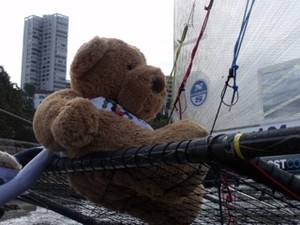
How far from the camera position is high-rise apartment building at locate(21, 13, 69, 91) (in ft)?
57.0

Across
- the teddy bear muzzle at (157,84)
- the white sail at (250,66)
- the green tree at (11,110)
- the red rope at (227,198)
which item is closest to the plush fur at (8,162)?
the teddy bear muzzle at (157,84)

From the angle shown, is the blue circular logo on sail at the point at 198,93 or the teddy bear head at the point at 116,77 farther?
the blue circular logo on sail at the point at 198,93

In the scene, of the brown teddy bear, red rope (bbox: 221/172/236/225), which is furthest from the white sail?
red rope (bbox: 221/172/236/225)

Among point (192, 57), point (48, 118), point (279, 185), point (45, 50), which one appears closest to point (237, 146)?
point (279, 185)

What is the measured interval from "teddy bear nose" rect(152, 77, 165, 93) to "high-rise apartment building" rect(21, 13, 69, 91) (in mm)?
12022

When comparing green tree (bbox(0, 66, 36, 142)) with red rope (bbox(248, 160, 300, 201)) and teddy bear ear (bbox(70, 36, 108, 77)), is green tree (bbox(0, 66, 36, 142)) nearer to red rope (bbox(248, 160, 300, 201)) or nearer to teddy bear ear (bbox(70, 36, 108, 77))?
teddy bear ear (bbox(70, 36, 108, 77))

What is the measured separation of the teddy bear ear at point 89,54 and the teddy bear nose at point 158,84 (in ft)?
0.61

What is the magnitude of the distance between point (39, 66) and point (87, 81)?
23957 millimetres

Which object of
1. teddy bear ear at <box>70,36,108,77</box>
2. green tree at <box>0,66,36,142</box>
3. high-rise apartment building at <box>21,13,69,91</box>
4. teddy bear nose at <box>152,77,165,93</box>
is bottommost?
teddy bear nose at <box>152,77,165,93</box>

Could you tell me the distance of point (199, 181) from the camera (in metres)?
1.35

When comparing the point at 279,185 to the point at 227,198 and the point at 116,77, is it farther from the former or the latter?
the point at 116,77

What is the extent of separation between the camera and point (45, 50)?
69.4ft

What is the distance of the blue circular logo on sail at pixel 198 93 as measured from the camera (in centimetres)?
265

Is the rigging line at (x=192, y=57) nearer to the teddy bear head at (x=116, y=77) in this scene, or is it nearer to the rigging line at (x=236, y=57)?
the rigging line at (x=236, y=57)
